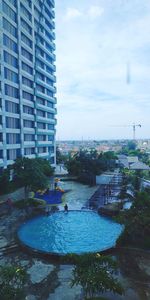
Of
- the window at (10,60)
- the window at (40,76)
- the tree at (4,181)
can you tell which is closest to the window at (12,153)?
the tree at (4,181)

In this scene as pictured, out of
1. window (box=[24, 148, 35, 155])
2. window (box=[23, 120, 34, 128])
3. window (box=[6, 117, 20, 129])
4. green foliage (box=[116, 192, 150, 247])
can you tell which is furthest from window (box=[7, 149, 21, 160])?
green foliage (box=[116, 192, 150, 247])

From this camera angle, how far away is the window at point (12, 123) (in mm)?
39381

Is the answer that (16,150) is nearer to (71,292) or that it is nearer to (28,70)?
(28,70)

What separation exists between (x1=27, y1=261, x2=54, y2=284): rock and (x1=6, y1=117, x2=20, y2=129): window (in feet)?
90.2

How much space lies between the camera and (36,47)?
49.4 meters

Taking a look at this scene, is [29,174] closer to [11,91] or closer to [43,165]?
[43,165]

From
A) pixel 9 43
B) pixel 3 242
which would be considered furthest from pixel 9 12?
pixel 3 242

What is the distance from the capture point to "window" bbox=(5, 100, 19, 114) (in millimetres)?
38938

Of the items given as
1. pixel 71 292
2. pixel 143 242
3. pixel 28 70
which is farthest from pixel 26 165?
A: pixel 28 70

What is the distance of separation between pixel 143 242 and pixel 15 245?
941 cm

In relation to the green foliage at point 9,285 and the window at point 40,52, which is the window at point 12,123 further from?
the green foliage at point 9,285

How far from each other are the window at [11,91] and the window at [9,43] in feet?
21.2

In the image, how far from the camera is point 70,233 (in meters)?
22.2

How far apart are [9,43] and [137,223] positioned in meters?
35.5
